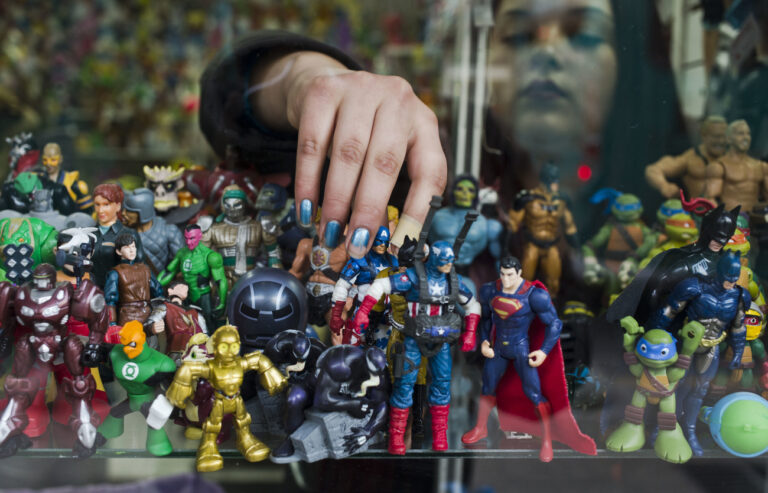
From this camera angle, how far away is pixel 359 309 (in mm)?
1875

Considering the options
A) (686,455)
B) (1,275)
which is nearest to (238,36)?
(1,275)

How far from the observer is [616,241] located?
262 cm

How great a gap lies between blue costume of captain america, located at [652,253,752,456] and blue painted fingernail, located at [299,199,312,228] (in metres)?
1.18

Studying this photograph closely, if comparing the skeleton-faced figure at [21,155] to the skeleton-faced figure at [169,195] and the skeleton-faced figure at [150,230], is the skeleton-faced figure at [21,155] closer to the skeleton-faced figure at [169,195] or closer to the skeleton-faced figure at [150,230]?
the skeleton-faced figure at [169,195]

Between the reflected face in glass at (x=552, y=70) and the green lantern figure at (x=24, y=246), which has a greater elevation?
the reflected face in glass at (x=552, y=70)

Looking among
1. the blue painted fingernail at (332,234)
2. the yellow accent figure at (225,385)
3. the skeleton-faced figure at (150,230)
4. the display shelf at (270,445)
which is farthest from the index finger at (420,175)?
the skeleton-faced figure at (150,230)

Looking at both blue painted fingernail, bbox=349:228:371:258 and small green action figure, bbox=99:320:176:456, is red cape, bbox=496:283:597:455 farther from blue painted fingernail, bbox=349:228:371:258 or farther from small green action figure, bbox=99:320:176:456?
small green action figure, bbox=99:320:176:456

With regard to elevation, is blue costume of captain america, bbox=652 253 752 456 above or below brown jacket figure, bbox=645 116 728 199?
below

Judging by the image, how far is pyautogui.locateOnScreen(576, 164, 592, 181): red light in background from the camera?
2.62 metres

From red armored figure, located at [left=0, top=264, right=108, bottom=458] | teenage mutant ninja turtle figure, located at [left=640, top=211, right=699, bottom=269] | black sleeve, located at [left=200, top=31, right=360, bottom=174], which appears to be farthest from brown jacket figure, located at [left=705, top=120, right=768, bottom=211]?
red armored figure, located at [left=0, top=264, right=108, bottom=458]

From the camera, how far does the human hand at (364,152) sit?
1.83 metres

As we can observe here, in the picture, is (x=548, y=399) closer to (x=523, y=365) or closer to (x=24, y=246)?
(x=523, y=365)

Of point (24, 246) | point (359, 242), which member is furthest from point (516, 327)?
point (24, 246)

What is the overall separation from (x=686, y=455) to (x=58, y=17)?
3.15 m
